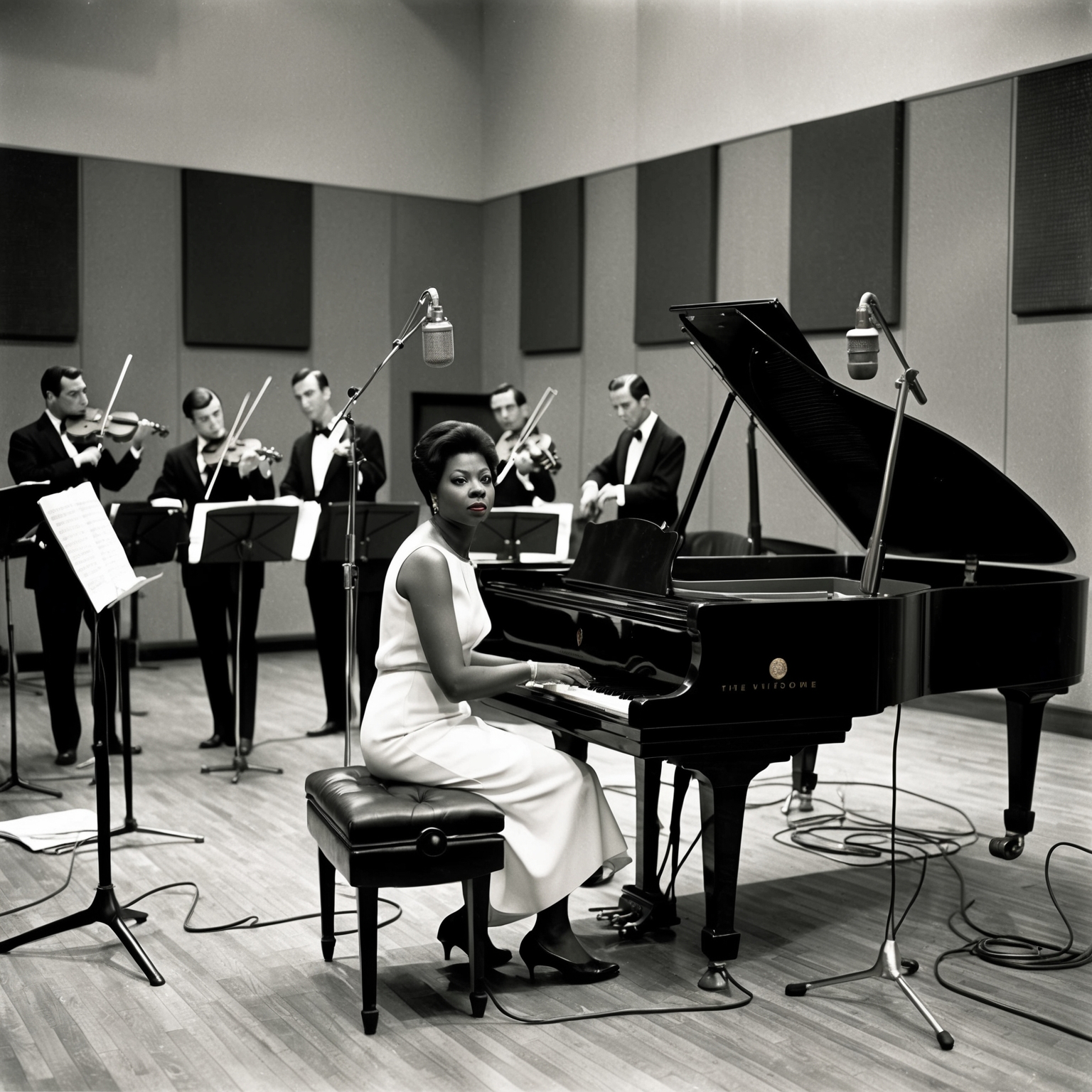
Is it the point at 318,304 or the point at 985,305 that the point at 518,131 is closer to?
the point at 318,304

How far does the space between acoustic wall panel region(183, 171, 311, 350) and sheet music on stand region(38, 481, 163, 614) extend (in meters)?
5.46

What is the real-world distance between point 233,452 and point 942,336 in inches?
141

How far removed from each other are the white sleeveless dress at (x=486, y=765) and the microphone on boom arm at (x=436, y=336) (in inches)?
37.0

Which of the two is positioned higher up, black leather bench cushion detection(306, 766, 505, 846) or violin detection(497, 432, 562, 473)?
violin detection(497, 432, 562, 473)

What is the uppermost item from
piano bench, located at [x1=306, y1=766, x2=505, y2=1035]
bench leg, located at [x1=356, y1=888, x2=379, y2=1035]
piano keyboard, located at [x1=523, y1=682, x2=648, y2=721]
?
piano keyboard, located at [x1=523, y1=682, x2=648, y2=721]

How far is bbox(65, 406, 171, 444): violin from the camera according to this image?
19.1 feet

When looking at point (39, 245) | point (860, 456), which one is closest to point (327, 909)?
point (860, 456)

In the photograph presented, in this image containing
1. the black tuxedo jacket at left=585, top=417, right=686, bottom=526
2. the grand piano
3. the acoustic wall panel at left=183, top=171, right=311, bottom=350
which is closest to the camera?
the grand piano

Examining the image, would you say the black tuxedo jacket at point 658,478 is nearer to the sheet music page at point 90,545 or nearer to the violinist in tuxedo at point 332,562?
the violinist in tuxedo at point 332,562

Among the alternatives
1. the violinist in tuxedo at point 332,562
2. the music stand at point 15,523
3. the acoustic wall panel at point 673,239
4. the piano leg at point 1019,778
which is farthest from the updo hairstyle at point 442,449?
the acoustic wall panel at point 673,239

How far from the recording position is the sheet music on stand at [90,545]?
3273 mm

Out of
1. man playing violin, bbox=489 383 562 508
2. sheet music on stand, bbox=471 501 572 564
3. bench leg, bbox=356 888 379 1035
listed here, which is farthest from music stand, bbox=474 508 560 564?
bench leg, bbox=356 888 379 1035

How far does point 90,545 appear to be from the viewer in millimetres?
3363

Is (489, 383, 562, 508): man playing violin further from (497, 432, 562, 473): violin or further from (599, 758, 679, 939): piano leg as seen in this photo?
(599, 758, 679, 939): piano leg
